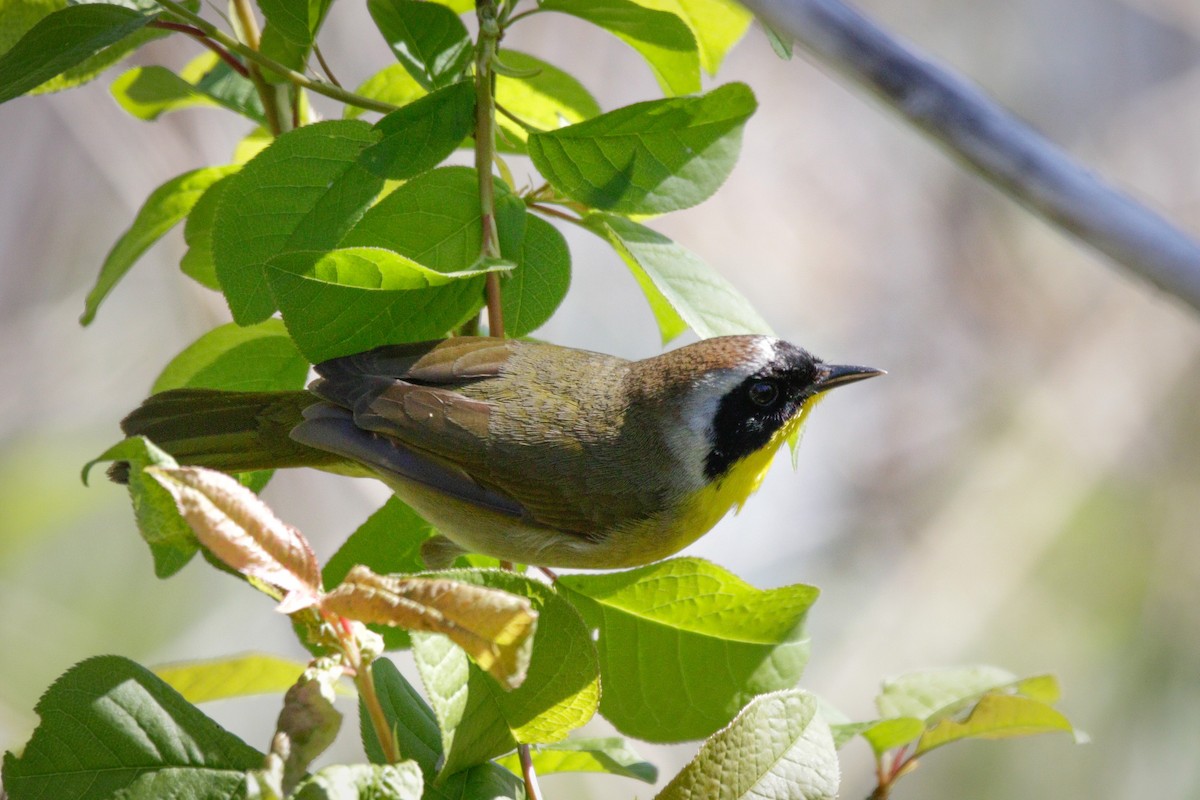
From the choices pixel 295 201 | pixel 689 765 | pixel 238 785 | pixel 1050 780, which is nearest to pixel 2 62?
pixel 295 201

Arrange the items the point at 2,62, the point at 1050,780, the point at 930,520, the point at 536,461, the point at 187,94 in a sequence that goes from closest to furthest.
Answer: the point at 2,62
the point at 187,94
the point at 536,461
the point at 1050,780
the point at 930,520

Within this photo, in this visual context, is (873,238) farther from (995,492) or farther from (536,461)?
(536,461)

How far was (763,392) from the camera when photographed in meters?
2.34

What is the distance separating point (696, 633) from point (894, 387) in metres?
5.52

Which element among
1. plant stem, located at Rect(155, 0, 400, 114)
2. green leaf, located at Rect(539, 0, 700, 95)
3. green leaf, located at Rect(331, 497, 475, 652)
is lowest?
green leaf, located at Rect(331, 497, 475, 652)

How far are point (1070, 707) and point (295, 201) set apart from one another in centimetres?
600

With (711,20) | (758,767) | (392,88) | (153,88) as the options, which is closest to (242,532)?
(758,767)

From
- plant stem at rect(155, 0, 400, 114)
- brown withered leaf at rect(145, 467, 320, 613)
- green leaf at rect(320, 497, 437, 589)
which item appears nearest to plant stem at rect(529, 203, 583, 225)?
plant stem at rect(155, 0, 400, 114)

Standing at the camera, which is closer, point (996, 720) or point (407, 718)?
point (407, 718)

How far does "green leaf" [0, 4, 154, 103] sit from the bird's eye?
4.22 ft

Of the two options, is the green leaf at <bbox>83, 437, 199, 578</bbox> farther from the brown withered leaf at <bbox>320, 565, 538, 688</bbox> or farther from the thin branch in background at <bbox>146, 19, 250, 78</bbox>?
the thin branch in background at <bbox>146, 19, 250, 78</bbox>

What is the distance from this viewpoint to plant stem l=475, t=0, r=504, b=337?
1650 millimetres

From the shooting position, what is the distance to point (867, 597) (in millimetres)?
6602

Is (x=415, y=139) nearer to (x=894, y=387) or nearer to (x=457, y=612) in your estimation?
(x=457, y=612)
